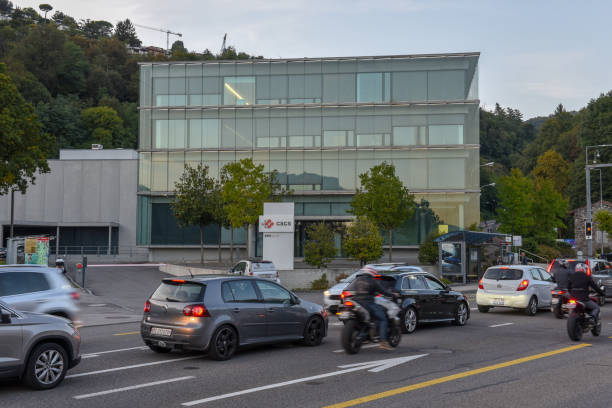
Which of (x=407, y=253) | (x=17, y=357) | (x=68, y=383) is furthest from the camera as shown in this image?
(x=407, y=253)

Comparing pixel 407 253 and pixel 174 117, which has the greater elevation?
pixel 174 117

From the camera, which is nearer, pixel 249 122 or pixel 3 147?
pixel 3 147

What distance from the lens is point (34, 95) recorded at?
101125 millimetres

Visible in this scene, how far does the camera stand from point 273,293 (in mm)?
12445

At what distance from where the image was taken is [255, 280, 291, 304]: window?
12.2 metres

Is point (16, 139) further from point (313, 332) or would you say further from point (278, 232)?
point (313, 332)

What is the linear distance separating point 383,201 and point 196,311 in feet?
105

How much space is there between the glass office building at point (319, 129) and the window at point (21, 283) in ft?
131

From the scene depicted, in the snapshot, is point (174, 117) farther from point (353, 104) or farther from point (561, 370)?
point (561, 370)

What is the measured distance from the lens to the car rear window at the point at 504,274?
66.2 ft

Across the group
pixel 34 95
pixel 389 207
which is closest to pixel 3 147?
pixel 389 207

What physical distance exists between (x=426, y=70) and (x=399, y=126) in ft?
16.6

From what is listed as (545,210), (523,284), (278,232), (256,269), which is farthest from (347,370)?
(545,210)

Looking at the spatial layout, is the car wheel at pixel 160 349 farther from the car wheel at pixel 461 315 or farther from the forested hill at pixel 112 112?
the forested hill at pixel 112 112
